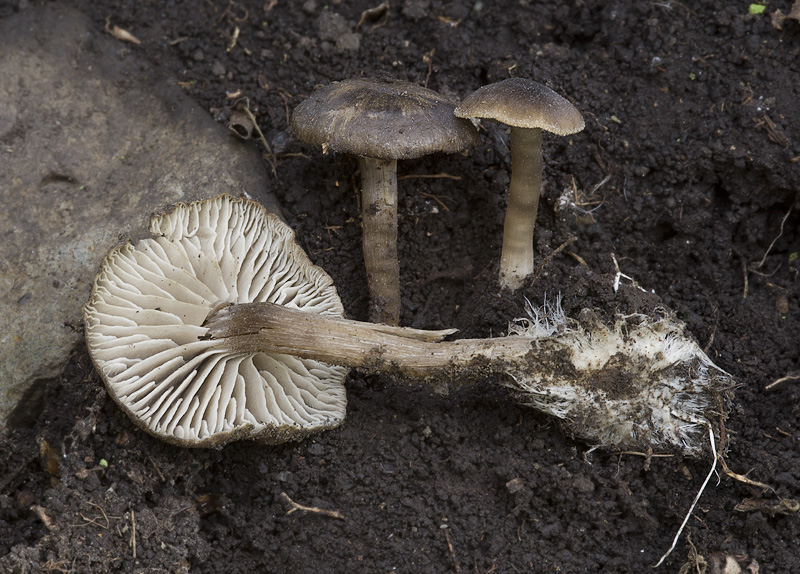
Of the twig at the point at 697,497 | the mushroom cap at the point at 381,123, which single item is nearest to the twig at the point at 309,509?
the twig at the point at 697,497

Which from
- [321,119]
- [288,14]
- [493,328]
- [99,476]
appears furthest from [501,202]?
[99,476]

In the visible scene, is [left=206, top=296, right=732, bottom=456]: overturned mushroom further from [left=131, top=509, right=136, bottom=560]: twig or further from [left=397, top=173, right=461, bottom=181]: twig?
[left=397, top=173, right=461, bottom=181]: twig

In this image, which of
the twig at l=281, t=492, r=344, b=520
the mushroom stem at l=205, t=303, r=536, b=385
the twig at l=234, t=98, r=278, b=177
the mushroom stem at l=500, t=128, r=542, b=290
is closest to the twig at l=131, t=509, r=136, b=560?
the twig at l=281, t=492, r=344, b=520

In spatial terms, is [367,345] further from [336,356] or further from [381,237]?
[381,237]

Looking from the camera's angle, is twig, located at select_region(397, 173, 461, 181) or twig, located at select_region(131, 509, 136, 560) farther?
twig, located at select_region(397, 173, 461, 181)

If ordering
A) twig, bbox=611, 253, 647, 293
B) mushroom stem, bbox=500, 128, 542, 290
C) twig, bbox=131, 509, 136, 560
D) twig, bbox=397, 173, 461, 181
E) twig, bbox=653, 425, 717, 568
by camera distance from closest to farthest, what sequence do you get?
twig, bbox=131, 509, 136, 560, twig, bbox=653, 425, 717, 568, mushroom stem, bbox=500, 128, 542, 290, twig, bbox=611, 253, 647, 293, twig, bbox=397, 173, 461, 181

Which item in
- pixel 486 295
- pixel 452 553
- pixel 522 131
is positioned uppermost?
pixel 522 131

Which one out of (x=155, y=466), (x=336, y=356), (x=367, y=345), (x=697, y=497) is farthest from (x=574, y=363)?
(x=155, y=466)
